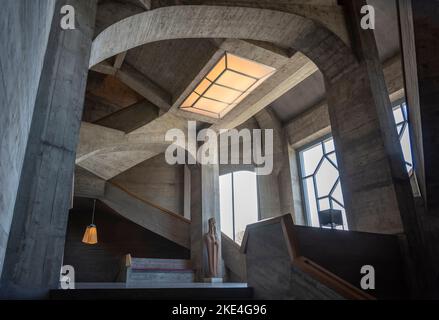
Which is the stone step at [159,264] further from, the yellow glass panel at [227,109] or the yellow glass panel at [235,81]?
the yellow glass panel at [235,81]

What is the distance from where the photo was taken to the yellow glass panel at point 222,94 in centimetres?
928

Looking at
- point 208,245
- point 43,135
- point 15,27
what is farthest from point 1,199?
point 208,245

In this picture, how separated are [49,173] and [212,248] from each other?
281 inches

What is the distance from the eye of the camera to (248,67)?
8328 millimetres

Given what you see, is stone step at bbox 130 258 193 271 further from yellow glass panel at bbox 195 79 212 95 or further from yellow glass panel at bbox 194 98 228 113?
yellow glass panel at bbox 195 79 212 95

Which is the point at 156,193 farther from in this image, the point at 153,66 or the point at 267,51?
the point at 267,51

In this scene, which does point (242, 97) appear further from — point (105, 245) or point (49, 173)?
point (105, 245)

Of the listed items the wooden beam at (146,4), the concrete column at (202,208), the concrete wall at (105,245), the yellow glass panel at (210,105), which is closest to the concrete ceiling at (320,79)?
the yellow glass panel at (210,105)

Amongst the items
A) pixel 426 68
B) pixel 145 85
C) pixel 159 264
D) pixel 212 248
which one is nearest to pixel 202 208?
pixel 212 248

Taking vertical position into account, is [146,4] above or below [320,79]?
below

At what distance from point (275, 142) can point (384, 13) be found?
6.59m

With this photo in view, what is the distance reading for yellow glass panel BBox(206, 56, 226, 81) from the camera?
8.14 m

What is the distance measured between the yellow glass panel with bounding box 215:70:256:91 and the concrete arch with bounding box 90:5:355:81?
1789 mm

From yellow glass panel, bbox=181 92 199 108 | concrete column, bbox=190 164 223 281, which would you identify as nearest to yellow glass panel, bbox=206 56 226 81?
yellow glass panel, bbox=181 92 199 108
